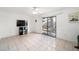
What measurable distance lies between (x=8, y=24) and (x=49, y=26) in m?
3.74

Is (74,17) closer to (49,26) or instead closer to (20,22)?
(49,26)

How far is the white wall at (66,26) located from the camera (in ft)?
15.7

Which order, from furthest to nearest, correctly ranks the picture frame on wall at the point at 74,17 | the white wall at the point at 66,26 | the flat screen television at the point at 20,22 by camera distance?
the flat screen television at the point at 20,22 → the white wall at the point at 66,26 → the picture frame on wall at the point at 74,17

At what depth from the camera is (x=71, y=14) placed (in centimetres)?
491

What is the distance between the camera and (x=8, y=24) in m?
6.80

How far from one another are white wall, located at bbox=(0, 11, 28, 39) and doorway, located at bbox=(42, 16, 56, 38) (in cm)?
280

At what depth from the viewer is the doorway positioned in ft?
23.2

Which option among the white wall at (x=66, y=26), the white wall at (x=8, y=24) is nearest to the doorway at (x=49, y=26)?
the white wall at (x=66, y=26)

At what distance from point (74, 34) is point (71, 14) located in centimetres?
124

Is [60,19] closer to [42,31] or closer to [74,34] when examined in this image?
[74,34]

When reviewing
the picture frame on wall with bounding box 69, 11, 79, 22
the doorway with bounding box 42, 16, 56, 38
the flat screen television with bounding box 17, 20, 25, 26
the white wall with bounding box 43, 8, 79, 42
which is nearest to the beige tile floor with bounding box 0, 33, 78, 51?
the white wall with bounding box 43, 8, 79, 42

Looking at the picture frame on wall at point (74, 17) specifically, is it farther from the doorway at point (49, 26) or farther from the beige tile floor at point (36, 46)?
the doorway at point (49, 26)

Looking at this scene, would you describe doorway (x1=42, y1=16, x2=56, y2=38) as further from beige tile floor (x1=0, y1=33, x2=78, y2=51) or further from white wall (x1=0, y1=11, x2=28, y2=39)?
white wall (x1=0, y1=11, x2=28, y2=39)

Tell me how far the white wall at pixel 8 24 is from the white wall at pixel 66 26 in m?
3.73
